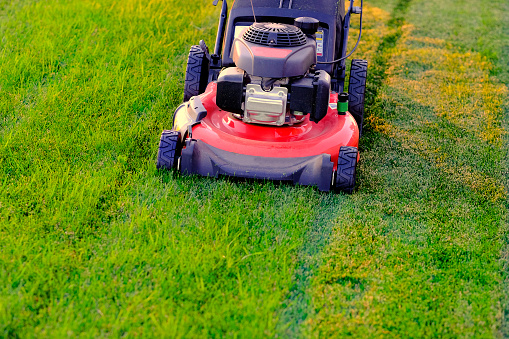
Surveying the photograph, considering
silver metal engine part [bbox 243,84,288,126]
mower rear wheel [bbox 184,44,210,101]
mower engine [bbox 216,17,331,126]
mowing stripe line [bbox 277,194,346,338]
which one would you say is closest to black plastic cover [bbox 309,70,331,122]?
mower engine [bbox 216,17,331,126]

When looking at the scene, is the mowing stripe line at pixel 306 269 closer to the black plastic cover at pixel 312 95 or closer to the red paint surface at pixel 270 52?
the black plastic cover at pixel 312 95

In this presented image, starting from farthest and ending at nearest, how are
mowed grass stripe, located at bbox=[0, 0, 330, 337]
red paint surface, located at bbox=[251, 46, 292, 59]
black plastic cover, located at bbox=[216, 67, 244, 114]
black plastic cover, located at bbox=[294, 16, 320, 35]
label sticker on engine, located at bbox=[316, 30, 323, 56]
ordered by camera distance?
label sticker on engine, located at bbox=[316, 30, 323, 56], black plastic cover, located at bbox=[294, 16, 320, 35], black plastic cover, located at bbox=[216, 67, 244, 114], red paint surface, located at bbox=[251, 46, 292, 59], mowed grass stripe, located at bbox=[0, 0, 330, 337]

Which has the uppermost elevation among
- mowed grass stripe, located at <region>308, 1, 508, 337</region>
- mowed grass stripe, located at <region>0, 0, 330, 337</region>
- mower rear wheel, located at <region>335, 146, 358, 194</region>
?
mower rear wheel, located at <region>335, 146, 358, 194</region>

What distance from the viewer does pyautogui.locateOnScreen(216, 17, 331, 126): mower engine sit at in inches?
150

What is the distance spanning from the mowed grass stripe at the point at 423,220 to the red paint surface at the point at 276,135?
1.32ft

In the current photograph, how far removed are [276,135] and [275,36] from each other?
72 cm

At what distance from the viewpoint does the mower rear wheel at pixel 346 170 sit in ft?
→ 12.6

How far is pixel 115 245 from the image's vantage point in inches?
127

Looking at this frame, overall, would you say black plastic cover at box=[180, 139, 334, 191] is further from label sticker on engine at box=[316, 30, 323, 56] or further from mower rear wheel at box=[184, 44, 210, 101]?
label sticker on engine at box=[316, 30, 323, 56]

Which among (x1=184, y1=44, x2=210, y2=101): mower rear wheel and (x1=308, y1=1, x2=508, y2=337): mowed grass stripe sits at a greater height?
(x1=184, y1=44, x2=210, y2=101): mower rear wheel

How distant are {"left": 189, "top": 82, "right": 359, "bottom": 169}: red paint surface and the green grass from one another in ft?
0.88

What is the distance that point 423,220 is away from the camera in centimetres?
375

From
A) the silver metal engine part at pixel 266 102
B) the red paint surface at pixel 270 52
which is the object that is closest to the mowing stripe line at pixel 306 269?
the silver metal engine part at pixel 266 102

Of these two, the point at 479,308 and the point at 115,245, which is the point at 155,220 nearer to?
the point at 115,245
